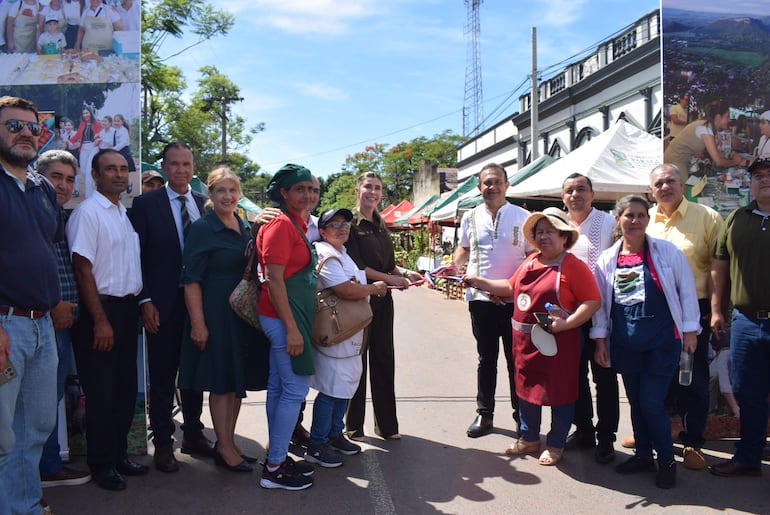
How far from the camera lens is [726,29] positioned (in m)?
4.73

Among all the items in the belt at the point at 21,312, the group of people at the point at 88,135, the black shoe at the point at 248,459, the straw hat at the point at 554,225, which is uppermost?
the group of people at the point at 88,135

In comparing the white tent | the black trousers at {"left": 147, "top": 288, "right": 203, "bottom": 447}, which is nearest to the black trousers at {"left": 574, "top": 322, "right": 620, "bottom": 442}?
the black trousers at {"left": 147, "top": 288, "right": 203, "bottom": 447}

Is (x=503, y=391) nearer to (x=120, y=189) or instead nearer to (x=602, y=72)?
(x=120, y=189)

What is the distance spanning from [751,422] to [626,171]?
4760 millimetres

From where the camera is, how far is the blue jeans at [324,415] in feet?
13.2

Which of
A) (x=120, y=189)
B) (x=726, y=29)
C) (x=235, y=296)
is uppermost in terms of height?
(x=726, y=29)

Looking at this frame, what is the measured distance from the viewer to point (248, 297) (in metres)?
3.71

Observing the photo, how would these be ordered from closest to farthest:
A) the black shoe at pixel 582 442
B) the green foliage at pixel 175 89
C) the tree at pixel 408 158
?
1. the black shoe at pixel 582 442
2. the green foliage at pixel 175 89
3. the tree at pixel 408 158

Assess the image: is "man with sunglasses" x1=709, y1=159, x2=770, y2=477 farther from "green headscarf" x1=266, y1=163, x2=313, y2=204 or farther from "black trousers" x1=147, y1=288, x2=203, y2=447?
"black trousers" x1=147, y1=288, x2=203, y2=447

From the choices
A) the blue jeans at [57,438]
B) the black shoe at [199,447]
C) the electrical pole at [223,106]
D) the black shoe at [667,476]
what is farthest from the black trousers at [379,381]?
the electrical pole at [223,106]

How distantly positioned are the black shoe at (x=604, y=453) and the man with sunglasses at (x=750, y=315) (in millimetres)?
621

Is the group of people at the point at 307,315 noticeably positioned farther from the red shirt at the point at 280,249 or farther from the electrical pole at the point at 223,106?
the electrical pole at the point at 223,106

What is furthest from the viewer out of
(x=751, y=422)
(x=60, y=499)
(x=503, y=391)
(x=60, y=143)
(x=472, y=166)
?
(x=472, y=166)

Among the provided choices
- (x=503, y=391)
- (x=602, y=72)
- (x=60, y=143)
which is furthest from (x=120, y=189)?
(x=602, y=72)
